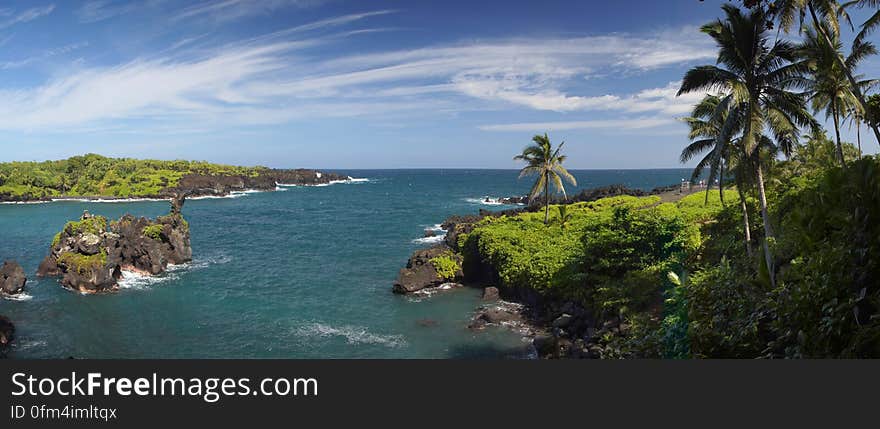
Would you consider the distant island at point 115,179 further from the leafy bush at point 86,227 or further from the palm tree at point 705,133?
the palm tree at point 705,133

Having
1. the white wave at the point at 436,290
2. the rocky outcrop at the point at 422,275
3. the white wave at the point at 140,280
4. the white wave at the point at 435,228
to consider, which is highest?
the white wave at the point at 435,228

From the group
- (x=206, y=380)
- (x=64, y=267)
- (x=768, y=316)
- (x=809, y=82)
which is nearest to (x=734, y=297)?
(x=768, y=316)

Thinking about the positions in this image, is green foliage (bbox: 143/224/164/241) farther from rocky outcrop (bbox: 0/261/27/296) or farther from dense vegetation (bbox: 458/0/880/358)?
dense vegetation (bbox: 458/0/880/358)

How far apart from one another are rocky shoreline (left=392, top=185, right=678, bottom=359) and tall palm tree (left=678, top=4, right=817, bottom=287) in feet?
27.6

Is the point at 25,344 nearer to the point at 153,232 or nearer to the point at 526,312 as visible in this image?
the point at 153,232

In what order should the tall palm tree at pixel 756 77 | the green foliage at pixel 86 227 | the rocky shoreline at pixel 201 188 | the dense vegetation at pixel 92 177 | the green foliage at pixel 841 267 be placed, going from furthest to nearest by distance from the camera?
1. the dense vegetation at pixel 92 177
2. the rocky shoreline at pixel 201 188
3. the green foliage at pixel 86 227
4. the tall palm tree at pixel 756 77
5. the green foliage at pixel 841 267

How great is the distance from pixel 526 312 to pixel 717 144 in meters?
14.4

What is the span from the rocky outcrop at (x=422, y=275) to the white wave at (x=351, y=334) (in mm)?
6633

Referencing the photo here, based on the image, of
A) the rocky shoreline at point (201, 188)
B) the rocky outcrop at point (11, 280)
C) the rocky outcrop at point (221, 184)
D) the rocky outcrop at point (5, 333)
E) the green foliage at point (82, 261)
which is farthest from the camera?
the rocky outcrop at point (221, 184)

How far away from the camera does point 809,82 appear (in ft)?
54.6

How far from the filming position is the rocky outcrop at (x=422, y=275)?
112 ft

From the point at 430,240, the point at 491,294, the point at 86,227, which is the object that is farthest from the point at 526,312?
the point at 86,227

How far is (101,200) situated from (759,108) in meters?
140

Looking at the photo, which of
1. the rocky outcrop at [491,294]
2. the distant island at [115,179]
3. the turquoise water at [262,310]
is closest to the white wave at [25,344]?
the turquoise water at [262,310]
